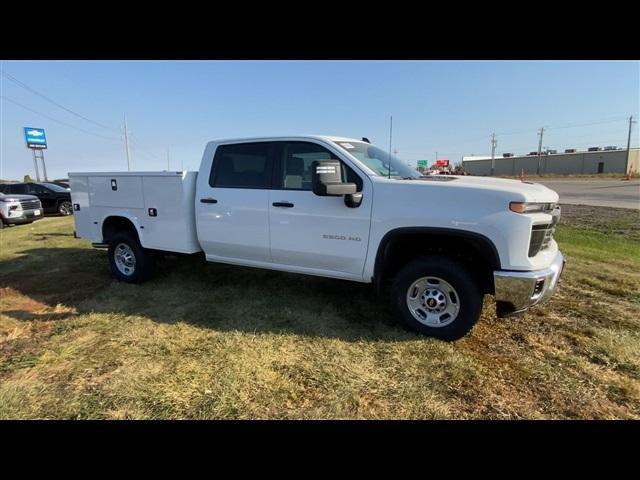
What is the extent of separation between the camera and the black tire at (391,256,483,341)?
3355mm

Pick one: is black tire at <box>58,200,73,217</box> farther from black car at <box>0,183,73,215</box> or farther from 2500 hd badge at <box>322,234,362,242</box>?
2500 hd badge at <box>322,234,362,242</box>

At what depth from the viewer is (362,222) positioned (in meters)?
3.71

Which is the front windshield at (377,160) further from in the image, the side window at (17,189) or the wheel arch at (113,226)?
the side window at (17,189)

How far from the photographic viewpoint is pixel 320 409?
8.61ft

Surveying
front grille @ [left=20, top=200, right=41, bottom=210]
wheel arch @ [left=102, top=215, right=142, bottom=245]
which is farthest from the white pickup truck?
front grille @ [left=20, top=200, right=41, bottom=210]

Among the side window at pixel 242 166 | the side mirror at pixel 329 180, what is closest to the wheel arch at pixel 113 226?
the side window at pixel 242 166

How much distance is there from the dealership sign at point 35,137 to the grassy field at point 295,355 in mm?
46757

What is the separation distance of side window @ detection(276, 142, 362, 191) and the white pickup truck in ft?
0.04

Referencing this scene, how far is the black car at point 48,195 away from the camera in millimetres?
16094

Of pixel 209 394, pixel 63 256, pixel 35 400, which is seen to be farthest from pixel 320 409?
pixel 63 256
